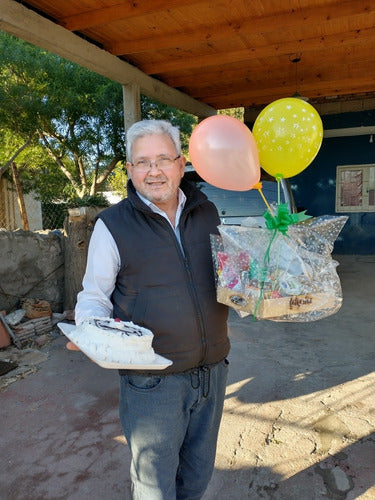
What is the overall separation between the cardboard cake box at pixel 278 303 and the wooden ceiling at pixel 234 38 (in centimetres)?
291

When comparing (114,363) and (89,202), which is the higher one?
(89,202)

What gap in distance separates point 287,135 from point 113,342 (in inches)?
43.2

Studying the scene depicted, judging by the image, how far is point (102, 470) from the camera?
2234mm

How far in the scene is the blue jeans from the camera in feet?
4.89

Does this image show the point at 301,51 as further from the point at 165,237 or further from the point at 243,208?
the point at 165,237

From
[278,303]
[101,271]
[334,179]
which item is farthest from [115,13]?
[334,179]

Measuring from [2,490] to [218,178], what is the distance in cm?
205

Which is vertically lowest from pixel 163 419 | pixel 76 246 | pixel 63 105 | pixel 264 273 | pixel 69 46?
pixel 163 419

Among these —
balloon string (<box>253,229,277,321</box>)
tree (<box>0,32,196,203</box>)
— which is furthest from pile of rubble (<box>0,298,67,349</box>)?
tree (<box>0,32,196,203</box>)

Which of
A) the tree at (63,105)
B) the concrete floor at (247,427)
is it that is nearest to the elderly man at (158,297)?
the concrete floor at (247,427)

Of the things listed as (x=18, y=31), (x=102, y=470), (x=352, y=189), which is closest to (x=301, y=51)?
(x=18, y=31)

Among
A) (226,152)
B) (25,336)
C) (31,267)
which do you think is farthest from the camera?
(31,267)

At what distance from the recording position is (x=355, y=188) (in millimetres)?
9070

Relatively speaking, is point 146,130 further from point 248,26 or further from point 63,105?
point 63,105
